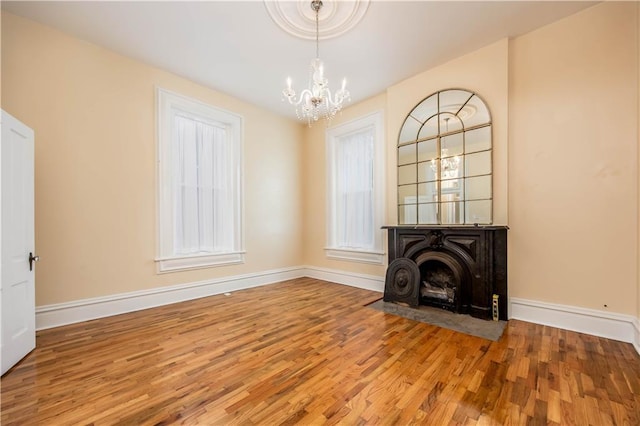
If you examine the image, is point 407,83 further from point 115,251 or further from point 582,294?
point 115,251

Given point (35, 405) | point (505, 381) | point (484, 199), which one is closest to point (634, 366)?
point (505, 381)

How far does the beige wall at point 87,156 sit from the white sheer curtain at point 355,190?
2558mm

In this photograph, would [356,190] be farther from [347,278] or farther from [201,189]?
[201,189]

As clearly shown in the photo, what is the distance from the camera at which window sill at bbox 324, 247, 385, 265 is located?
4.47 meters

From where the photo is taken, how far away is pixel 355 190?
4.95m

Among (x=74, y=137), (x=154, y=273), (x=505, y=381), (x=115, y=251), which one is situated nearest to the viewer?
(x=505, y=381)

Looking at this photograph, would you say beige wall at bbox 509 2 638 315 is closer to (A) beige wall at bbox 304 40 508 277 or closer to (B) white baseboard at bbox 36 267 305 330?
(A) beige wall at bbox 304 40 508 277

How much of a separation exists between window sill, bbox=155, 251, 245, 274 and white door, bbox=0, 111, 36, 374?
1377mm

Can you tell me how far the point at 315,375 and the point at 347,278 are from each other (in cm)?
293

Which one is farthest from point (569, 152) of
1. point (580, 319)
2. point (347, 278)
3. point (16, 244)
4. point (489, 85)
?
point (16, 244)

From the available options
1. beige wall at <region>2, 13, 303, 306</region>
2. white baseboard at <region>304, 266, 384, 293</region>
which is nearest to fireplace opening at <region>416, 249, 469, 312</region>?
white baseboard at <region>304, 266, 384, 293</region>

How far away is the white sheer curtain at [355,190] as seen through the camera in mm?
4746

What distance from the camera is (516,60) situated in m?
3.15

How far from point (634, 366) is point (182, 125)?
18.5 ft
